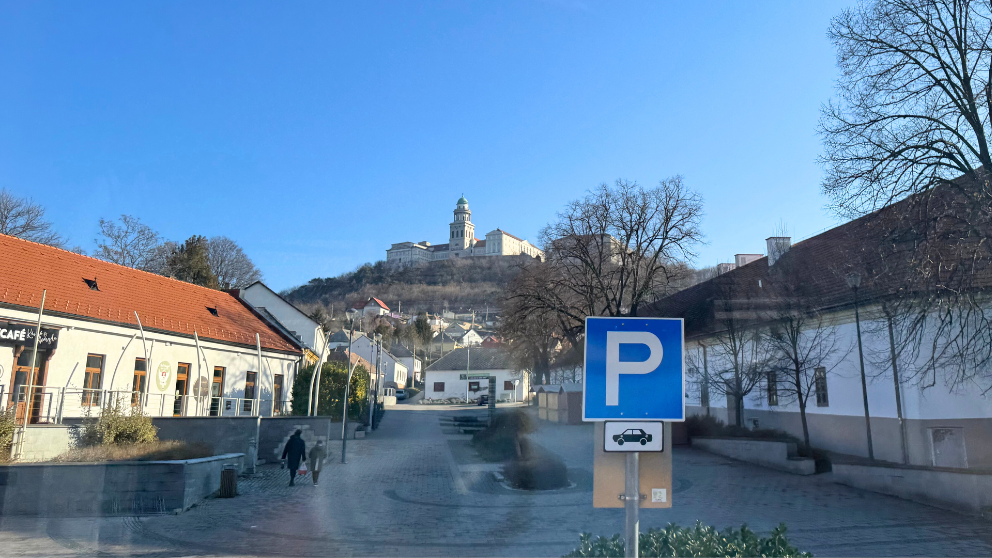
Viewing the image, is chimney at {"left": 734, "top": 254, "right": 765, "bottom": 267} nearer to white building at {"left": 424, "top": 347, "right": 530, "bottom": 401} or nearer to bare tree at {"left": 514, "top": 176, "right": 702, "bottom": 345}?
bare tree at {"left": 514, "top": 176, "right": 702, "bottom": 345}

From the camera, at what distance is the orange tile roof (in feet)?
66.1

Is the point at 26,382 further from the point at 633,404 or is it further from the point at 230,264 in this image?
the point at 230,264

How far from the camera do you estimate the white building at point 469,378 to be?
3093 inches

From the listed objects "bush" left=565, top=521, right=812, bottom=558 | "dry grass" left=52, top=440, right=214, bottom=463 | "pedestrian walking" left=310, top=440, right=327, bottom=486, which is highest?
"bush" left=565, top=521, right=812, bottom=558

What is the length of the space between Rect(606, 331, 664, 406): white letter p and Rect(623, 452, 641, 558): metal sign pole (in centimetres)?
40

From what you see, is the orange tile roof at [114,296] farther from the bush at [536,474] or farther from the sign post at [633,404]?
the sign post at [633,404]

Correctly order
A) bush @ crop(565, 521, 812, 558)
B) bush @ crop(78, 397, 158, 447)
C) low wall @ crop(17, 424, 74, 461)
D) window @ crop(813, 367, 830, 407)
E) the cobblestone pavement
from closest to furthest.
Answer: bush @ crop(565, 521, 812, 558) → the cobblestone pavement → low wall @ crop(17, 424, 74, 461) → bush @ crop(78, 397, 158, 447) → window @ crop(813, 367, 830, 407)

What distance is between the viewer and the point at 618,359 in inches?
172

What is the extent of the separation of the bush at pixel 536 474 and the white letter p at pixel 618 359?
12.9 m

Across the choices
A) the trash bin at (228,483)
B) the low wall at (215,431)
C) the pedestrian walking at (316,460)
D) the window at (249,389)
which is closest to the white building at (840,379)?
the pedestrian walking at (316,460)

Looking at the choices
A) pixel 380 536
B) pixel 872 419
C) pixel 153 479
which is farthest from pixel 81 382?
pixel 872 419

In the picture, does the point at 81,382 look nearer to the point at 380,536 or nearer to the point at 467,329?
the point at 380,536

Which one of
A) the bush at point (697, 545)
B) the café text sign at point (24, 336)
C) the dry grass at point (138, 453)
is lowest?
the dry grass at point (138, 453)

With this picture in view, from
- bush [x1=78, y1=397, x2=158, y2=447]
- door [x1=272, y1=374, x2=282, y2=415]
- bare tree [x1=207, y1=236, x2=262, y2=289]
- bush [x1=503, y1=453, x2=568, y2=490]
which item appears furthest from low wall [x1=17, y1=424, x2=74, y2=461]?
bare tree [x1=207, y1=236, x2=262, y2=289]
